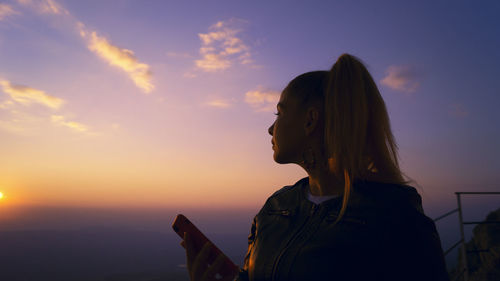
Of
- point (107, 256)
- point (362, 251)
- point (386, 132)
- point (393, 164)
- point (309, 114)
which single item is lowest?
point (107, 256)

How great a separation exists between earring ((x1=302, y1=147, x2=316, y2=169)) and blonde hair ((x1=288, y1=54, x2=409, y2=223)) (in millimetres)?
94

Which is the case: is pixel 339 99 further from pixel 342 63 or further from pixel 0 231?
pixel 0 231

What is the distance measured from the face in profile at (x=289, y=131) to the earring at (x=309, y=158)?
3 cm

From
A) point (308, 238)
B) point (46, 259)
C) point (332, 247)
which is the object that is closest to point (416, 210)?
point (332, 247)

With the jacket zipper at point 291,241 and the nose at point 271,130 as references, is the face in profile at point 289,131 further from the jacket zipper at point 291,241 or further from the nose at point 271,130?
the jacket zipper at point 291,241

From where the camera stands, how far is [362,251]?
1427 mm

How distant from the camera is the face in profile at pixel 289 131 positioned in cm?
187

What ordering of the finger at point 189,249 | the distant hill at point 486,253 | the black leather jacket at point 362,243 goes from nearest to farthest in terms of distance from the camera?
the black leather jacket at point 362,243, the finger at point 189,249, the distant hill at point 486,253

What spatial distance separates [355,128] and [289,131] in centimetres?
43

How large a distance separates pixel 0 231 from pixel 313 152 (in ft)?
701

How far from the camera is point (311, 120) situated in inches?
72.2

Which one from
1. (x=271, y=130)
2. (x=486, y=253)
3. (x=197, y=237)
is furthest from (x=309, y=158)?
(x=486, y=253)

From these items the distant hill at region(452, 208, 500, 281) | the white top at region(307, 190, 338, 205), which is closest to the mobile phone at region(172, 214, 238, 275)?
the white top at region(307, 190, 338, 205)

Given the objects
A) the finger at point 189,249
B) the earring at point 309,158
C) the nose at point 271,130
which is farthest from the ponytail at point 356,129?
the finger at point 189,249
